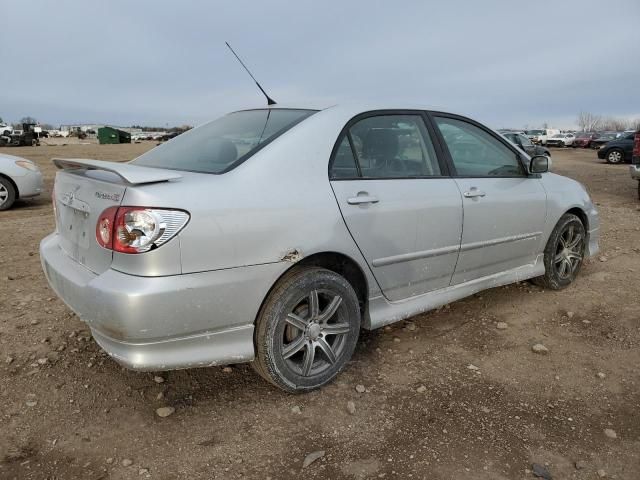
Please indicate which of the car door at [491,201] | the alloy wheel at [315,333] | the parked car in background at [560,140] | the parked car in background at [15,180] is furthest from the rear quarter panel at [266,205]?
the parked car in background at [560,140]

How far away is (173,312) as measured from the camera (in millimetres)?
2248

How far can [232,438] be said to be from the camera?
2.45 m

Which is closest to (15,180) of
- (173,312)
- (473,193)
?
(173,312)

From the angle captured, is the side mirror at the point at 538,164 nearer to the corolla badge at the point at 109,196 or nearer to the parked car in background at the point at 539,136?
the corolla badge at the point at 109,196

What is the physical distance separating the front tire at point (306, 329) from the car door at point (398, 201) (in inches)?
10.8

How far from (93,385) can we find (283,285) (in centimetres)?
127

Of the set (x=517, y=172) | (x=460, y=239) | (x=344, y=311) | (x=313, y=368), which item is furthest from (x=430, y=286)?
(x=517, y=172)

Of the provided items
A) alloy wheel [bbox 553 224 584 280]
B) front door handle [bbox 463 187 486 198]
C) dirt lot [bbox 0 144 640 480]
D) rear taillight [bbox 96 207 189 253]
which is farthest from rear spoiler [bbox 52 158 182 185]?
alloy wheel [bbox 553 224 584 280]

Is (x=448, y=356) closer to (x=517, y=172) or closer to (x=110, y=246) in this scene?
(x=517, y=172)

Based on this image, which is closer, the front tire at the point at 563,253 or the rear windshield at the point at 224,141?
the rear windshield at the point at 224,141

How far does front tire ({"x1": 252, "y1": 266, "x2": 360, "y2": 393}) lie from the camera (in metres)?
2.56

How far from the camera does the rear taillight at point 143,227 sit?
2195 mm

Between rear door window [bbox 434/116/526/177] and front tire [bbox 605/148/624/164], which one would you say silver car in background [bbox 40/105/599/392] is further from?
front tire [bbox 605/148/624/164]

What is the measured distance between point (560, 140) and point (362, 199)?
4302cm
